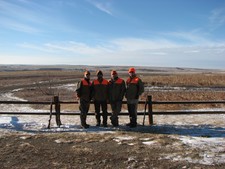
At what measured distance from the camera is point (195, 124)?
12305 millimetres

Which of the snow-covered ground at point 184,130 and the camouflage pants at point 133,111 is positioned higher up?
the camouflage pants at point 133,111

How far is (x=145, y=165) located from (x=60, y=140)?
3.35 m

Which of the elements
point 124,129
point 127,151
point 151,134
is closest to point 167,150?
point 127,151

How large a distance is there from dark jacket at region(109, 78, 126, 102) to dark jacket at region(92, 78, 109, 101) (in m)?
0.20

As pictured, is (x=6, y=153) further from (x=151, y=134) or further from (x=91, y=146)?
(x=151, y=134)

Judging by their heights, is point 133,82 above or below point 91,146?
above

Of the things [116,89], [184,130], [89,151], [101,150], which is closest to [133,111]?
[116,89]

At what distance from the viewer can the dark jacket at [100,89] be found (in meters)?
11.4

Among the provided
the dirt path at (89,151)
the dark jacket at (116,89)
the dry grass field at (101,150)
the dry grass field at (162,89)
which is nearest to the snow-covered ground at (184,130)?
the dry grass field at (101,150)

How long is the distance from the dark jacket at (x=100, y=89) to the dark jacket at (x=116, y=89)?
20 cm

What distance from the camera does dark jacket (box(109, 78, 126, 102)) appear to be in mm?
11398

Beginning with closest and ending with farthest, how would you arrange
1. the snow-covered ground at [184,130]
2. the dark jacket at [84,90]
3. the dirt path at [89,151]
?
the dirt path at [89,151]
the snow-covered ground at [184,130]
the dark jacket at [84,90]

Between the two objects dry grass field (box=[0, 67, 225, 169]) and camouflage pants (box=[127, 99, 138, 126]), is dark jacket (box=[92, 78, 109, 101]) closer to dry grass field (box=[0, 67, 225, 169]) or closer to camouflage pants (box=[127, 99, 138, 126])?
camouflage pants (box=[127, 99, 138, 126])

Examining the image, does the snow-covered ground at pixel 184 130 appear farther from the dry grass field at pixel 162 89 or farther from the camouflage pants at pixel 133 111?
the dry grass field at pixel 162 89
